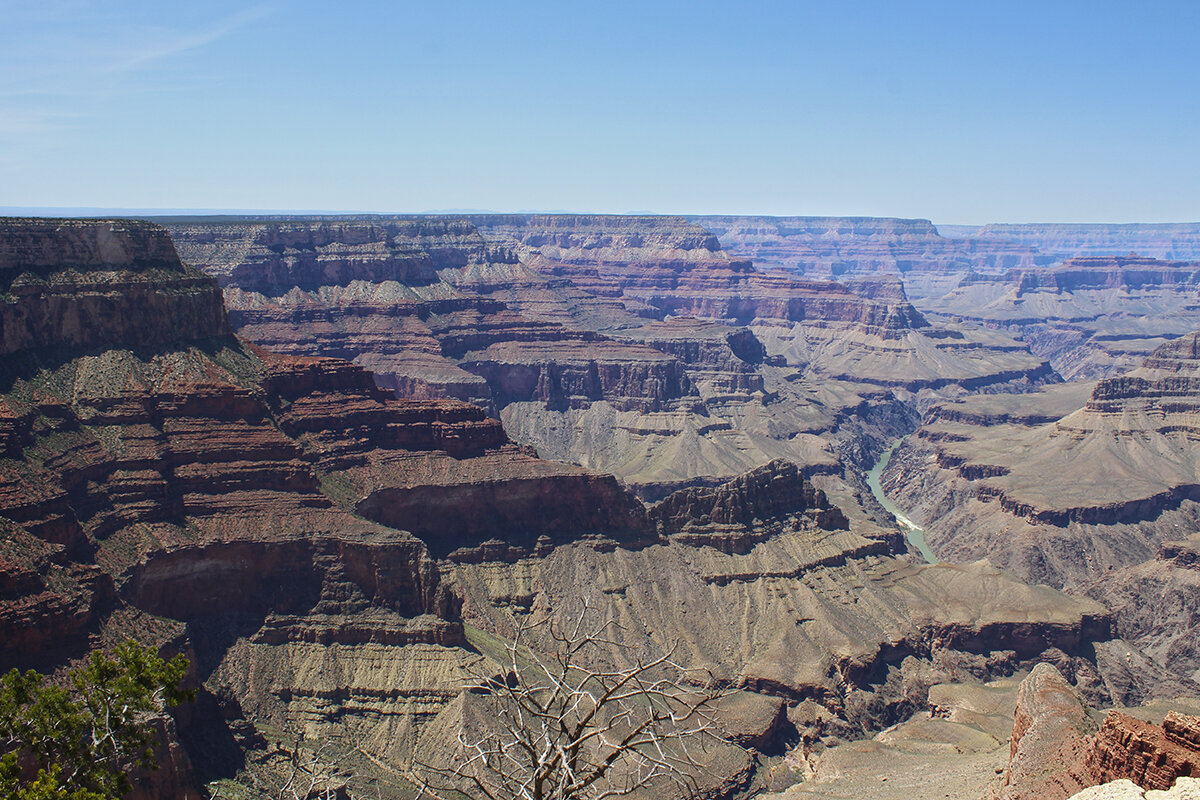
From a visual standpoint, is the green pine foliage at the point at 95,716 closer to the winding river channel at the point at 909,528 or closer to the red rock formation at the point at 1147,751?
the red rock formation at the point at 1147,751

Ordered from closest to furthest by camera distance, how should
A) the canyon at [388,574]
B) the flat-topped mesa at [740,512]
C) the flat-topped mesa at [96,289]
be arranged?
the canyon at [388,574] < the flat-topped mesa at [96,289] < the flat-topped mesa at [740,512]

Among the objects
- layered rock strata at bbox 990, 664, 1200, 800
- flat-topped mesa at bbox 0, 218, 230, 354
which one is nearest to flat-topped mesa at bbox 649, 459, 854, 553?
flat-topped mesa at bbox 0, 218, 230, 354

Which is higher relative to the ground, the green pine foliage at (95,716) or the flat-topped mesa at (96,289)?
the flat-topped mesa at (96,289)

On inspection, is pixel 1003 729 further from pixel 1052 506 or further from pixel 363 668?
pixel 1052 506

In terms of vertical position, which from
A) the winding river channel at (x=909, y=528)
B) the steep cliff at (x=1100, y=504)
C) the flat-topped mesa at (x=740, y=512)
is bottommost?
the winding river channel at (x=909, y=528)

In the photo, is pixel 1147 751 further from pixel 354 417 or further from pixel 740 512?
pixel 354 417

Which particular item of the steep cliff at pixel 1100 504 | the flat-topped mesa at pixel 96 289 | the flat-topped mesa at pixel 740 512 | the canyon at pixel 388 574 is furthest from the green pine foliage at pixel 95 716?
the steep cliff at pixel 1100 504

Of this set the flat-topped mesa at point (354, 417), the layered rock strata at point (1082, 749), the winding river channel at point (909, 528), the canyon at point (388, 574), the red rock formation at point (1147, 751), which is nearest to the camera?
the red rock formation at point (1147, 751)
